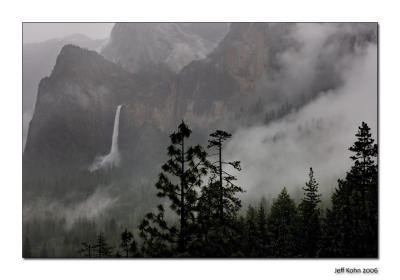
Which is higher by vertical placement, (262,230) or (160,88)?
(160,88)

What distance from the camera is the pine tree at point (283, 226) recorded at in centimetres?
1995

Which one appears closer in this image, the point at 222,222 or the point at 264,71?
the point at 222,222

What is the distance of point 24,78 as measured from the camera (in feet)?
70.9

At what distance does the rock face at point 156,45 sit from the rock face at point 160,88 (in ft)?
0.25

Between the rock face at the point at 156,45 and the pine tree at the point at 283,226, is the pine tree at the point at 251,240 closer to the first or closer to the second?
the pine tree at the point at 283,226

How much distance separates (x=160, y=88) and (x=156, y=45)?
10.8 feet

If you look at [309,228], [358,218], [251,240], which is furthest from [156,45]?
[358,218]

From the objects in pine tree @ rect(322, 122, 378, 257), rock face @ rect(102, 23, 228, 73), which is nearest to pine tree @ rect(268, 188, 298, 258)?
pine tree @ rect(322, 122, 378, 257)

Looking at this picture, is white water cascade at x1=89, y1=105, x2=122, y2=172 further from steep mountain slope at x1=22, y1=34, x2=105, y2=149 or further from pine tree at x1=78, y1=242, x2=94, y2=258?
pine tree at x1=78, y1=242, x2=94, y2=258

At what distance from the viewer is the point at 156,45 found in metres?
26.7

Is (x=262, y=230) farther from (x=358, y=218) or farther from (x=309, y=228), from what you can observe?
(x=358, y=218)

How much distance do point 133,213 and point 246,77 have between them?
15.1m
